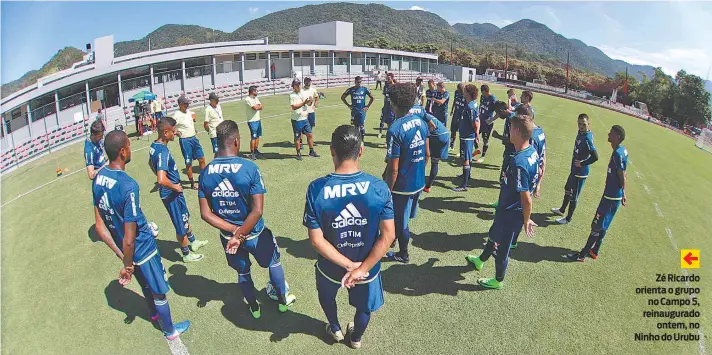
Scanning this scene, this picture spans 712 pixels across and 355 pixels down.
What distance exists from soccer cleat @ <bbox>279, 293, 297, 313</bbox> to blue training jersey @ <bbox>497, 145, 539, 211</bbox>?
10.3ft

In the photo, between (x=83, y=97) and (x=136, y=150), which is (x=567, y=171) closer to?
(x=136, y=150)

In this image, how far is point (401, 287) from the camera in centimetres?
540

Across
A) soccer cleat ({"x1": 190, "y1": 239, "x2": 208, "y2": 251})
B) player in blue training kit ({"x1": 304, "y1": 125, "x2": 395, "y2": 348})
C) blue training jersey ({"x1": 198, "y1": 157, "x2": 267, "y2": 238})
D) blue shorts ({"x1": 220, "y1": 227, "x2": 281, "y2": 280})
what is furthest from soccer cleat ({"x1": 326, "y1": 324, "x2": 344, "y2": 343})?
soccer cleat ({"x1": 190, "y1": 239, "x2": 208, "y2": 251})

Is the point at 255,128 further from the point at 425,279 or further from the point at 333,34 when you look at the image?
the point at 333,34

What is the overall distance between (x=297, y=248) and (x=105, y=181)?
10.9 ft

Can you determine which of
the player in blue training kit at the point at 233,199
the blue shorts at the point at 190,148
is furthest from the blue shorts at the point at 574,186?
the blue shorts at the point at 190,148

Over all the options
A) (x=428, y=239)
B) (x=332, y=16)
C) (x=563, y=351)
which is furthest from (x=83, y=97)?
(x=332, y=16)

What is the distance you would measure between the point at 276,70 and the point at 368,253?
34.9 m

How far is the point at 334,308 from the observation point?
Answer: 13.2 ft

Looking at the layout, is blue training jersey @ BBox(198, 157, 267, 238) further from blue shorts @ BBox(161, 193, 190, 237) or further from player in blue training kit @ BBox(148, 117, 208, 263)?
blue shorts @ BBox(161, 193, 190, 237)

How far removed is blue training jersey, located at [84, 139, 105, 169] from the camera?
22.3 ft

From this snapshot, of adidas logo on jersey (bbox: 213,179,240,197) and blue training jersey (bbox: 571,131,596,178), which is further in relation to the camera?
blue training jersey (bbox: 571,131,596,178)

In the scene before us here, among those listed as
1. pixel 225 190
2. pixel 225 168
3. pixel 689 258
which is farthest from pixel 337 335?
pixel 689 258

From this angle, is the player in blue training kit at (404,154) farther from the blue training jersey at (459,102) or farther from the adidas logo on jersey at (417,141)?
the blue training jersey at (459,102)
